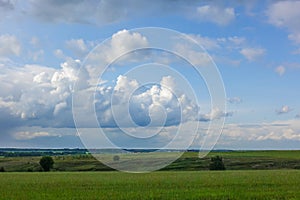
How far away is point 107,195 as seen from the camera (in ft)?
114

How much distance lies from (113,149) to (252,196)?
853 inches

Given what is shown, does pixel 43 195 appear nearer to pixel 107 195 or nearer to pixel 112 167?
pixel 107 195

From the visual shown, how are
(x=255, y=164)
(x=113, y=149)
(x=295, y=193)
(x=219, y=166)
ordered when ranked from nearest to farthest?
(x=295, y=193) → (x=113, y=149) → (x=219, y=166) → (x=255, y=164)

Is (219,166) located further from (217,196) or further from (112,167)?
(217,196)

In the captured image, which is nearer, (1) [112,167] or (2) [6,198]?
(2) [6,198]

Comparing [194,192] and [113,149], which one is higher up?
[113,149]

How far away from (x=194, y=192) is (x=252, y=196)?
476 cm

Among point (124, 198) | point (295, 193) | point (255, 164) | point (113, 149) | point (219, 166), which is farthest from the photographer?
point (255, 164)

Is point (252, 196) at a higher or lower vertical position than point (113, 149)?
lower

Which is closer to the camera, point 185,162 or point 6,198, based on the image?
point 6,198

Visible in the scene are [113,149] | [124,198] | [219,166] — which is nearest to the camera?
[124,198]

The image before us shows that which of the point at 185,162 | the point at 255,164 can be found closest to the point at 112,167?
the point at 185,162

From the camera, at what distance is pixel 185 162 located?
13525 centimetres

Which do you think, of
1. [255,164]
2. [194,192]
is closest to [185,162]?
[255,164]
